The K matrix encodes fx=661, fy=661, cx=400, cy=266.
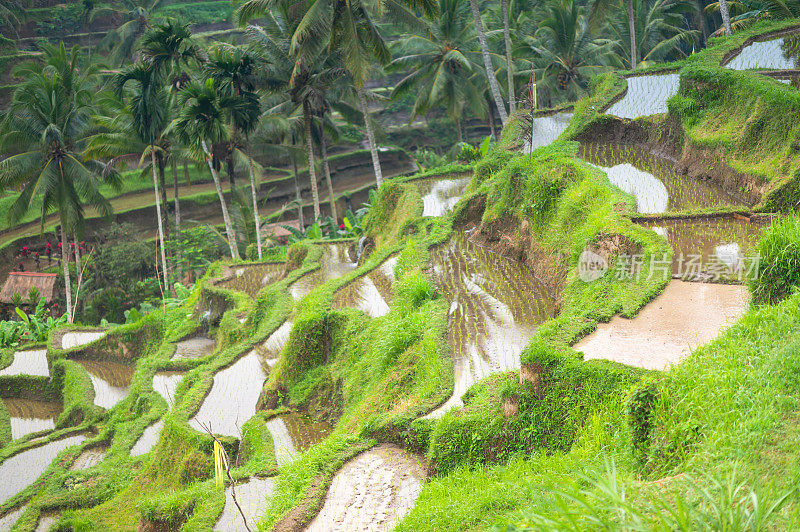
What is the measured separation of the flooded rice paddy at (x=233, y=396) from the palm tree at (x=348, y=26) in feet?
28.8

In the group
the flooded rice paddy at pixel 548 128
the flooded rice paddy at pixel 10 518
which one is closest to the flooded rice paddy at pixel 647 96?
the flooded rice paddy at pixel 548 128

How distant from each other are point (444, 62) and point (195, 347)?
13.8 meters

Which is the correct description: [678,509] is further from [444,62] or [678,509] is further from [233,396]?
[444,62]

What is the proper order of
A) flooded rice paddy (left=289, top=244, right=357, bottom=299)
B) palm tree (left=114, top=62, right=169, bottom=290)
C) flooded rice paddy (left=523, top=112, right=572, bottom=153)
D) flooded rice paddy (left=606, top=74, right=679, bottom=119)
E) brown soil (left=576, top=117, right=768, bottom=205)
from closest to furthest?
brown soil (left=576, top=117, right=768, bottom=205)
flooded rice paddy (left=606, top=74, right=679, bottom=119)
flooded rice paddy (left=289, top=244, right=357, bottom=299)
flooded rice paddy (left=523, top=112, right=572, bottom=153)
palm tree (left=114, top=62, right=169, bottom=290)

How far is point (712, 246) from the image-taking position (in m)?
6.94

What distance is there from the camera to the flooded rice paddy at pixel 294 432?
26.4ft

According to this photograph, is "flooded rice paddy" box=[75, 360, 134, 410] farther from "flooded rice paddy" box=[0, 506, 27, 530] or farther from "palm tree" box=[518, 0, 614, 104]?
"palm tree" box=[518, 0, 614, 104]

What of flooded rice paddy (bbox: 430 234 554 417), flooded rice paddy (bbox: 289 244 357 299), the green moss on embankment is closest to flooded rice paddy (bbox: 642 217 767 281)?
flooded rice paddy (bbox: 430 234 554 417)

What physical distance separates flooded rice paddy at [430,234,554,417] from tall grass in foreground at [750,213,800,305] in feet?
7.55

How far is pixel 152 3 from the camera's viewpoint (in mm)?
33938

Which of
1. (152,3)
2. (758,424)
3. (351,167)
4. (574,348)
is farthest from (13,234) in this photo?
(758,424)

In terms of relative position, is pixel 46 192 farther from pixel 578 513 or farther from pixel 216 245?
pixel 578 513

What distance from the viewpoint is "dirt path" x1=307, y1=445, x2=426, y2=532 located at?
5129 mm

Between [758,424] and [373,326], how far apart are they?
5819 mm
